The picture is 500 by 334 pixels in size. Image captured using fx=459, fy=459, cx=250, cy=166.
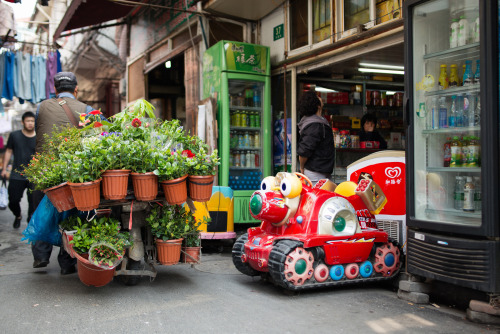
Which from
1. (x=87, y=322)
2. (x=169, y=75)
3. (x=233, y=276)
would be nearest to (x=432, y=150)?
(x=233, y=276)

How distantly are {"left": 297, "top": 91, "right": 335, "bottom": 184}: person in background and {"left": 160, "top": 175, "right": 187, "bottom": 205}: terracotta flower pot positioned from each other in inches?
78.8

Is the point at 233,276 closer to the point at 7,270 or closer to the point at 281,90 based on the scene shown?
the point at 7,270

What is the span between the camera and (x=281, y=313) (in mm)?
3617

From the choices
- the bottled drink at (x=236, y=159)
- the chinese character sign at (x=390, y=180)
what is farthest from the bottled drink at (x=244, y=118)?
the chinese character sign at (x=390, y=180)

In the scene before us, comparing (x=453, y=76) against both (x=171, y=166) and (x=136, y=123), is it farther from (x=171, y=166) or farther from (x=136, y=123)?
(x=136, y=123)

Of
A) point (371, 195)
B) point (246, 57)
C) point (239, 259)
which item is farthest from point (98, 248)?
point (246, 57)

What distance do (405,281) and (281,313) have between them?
1217 mm

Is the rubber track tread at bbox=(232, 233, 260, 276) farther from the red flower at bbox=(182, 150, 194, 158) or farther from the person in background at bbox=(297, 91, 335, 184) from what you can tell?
the person in background at bbox=(297, 91, 335, 184)

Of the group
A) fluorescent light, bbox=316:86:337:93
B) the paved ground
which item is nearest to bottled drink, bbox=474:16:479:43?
the paved ground

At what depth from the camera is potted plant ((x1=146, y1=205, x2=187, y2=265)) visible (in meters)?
4.16

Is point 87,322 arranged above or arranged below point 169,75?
below

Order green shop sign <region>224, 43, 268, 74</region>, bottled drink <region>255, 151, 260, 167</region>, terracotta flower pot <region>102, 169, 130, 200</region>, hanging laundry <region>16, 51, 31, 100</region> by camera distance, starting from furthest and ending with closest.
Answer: hanging laundry <region>16, 51, 31, 100</region>
bottled drink <region>255, 151, 260, 167</region>
green shop sign <region>224, 43, 268, 74</region>
terracotta flower pot <region>102, 169, 130, 200</region>

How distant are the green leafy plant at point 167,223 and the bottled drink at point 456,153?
8.08 ft

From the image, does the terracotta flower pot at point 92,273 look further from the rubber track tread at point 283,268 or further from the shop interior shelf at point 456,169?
the shop interior shelf at point 456,169
